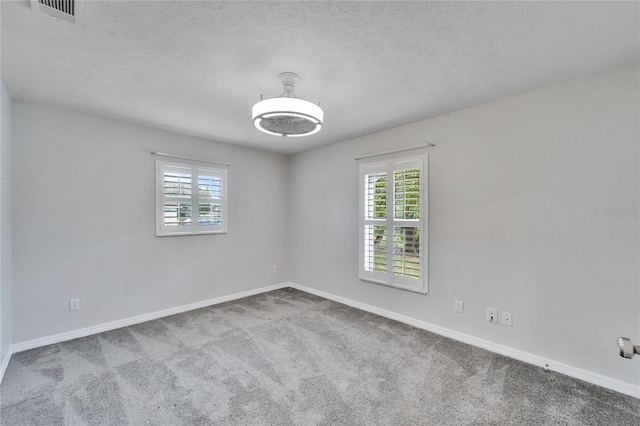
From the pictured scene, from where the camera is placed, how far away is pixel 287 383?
210 centimetres

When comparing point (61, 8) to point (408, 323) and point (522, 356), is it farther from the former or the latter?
point (522, 356)

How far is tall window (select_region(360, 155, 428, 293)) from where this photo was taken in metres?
3.11

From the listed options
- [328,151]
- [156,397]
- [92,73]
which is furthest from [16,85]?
[328,151]

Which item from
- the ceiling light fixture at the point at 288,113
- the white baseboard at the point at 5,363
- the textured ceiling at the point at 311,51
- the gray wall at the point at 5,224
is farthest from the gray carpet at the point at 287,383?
the textured ceiling at the point at 311,51

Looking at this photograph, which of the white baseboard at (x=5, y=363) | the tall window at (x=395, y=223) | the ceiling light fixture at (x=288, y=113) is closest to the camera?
the ceiling light fixture at (x=288, y=113)

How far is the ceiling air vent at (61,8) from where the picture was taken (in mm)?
1394

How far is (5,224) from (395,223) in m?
3.68

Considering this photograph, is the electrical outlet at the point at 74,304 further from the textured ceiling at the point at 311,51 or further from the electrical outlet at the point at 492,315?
the electrical outlet at the point at 492,315

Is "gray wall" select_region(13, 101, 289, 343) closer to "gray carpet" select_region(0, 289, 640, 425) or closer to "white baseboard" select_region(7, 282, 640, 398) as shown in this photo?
"white baseboard" select_region(7, 282, 640, 398)

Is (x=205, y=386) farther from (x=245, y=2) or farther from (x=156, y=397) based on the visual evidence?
(x=245, y=2)

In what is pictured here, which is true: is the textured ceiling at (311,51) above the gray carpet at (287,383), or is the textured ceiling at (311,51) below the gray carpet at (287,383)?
above

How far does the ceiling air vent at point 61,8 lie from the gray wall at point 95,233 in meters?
1.79

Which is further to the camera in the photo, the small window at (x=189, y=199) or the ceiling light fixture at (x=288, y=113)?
the small window at (x=189, y=199)

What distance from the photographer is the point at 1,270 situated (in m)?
2.19
